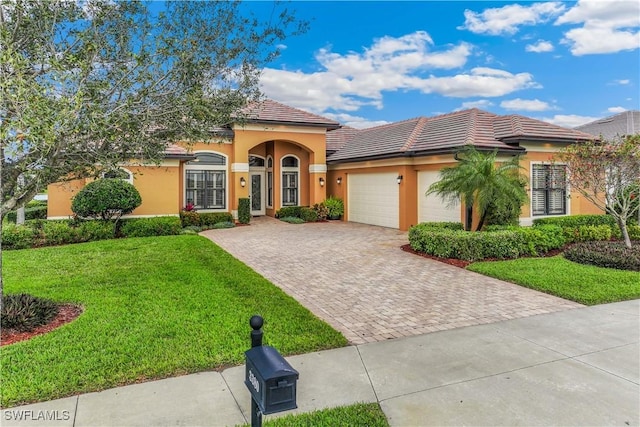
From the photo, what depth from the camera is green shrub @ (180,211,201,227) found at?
17016mm

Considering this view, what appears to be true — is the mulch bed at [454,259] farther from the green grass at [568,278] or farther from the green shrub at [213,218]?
the green shrub at [213,218]

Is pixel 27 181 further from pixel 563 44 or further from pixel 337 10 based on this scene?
pixel 563 44

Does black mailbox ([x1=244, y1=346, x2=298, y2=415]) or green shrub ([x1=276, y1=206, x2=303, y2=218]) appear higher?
green shrub ([x1=276, y1=206, x2=303, y2=218])

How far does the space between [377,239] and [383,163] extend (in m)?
4.71

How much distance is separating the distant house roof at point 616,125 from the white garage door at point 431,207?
46.5 ft

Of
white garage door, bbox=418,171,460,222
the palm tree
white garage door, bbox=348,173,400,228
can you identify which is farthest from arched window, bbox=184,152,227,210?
the palm tree

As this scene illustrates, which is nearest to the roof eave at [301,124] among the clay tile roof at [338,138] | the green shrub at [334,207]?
the clay tile roof at [338,138]

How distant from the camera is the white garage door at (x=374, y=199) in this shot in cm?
1719

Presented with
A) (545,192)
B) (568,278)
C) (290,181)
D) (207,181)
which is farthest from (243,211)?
(568,278)

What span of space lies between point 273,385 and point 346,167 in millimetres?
18930

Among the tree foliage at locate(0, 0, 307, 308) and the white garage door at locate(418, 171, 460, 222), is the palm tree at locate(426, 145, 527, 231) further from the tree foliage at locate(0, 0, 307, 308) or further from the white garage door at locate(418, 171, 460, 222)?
the tree foliage at locate(0, 0, 307, 308)

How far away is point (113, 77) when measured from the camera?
17.5ft

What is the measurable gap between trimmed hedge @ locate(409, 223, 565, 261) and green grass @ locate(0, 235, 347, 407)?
526 cm

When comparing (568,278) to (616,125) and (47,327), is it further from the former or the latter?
(616,125)
